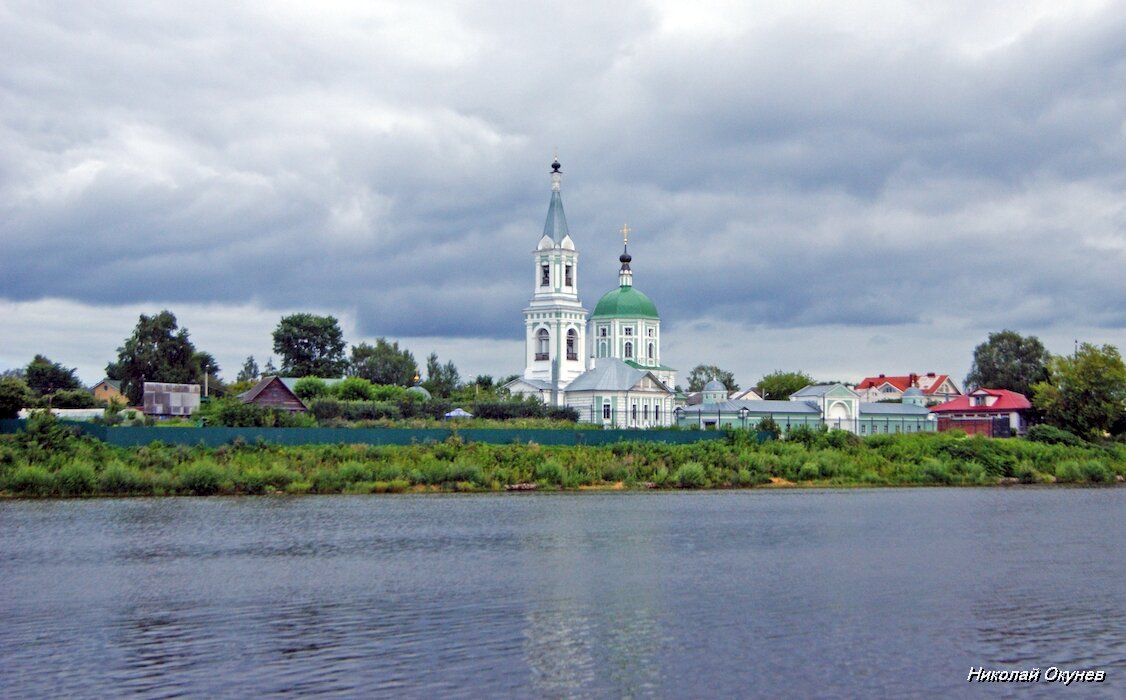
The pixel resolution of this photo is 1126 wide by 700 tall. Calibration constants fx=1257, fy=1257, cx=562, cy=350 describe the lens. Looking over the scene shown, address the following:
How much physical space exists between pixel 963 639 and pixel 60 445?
144 ft

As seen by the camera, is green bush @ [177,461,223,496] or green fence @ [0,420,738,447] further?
green fence @ [0,420,738,447]

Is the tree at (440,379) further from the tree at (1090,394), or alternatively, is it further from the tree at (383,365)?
the tree at (1090,394)

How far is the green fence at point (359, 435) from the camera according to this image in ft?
184

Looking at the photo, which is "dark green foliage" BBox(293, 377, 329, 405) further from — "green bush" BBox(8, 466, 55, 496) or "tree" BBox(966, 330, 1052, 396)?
"tree" BBox(966, 330, 1052, 396)

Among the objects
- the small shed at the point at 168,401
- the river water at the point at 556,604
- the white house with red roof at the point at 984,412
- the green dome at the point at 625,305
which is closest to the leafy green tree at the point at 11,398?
the small shed at the point at 168,401

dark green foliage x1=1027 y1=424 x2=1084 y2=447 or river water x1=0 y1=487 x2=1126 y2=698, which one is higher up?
dark green foliage x1=1027 y1=424 x2=1084 y2=447

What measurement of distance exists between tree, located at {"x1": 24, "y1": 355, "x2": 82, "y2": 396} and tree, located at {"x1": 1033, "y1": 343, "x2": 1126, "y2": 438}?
80.5m

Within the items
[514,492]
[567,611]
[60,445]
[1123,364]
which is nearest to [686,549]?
[567,611]

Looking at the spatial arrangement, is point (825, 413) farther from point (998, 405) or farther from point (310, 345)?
point (310, 345)

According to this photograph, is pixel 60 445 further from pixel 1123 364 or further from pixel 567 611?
pixel 1123 364

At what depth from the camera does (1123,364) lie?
→ 281ft

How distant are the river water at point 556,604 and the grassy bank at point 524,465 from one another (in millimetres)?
9547

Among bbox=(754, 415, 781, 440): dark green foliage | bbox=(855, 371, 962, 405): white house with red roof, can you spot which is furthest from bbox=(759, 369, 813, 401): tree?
bbox=(754, 415, 781, 440): dark green foliage

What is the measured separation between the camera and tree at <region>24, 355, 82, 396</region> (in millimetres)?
110000
